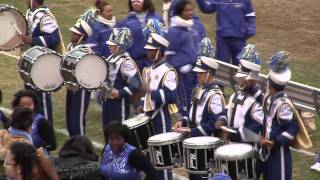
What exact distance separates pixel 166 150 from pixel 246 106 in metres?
0.92

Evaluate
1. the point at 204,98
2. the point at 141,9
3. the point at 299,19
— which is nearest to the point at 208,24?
the point at 299,19

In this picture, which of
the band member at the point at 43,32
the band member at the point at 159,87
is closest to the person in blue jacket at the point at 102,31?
the band member at the point at 43,32

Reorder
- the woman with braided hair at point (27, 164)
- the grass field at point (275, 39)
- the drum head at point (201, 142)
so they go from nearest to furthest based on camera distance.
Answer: the woman with braided hair at point (27, 164)
the drum head at point (201, 142)
the grass field at point (275, 39)

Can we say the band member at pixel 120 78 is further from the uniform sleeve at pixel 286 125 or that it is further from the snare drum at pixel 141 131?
the uniform sleeve at pixel 286 125

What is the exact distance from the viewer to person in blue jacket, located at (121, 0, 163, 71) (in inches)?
477

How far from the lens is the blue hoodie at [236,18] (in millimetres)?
13094

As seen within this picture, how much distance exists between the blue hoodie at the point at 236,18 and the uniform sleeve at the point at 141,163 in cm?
506

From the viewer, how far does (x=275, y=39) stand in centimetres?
1727

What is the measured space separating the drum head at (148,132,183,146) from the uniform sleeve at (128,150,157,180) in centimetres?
90

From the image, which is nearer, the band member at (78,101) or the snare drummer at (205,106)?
the snare drummer at (205,106)

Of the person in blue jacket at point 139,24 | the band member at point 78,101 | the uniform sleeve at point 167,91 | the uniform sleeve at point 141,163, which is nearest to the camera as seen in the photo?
the uniform sleeve at point 141,163

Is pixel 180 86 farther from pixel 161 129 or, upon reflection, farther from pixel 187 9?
pixel 161 129

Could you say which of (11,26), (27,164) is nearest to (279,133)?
(27,164)

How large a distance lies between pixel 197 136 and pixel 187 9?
2750 mm
